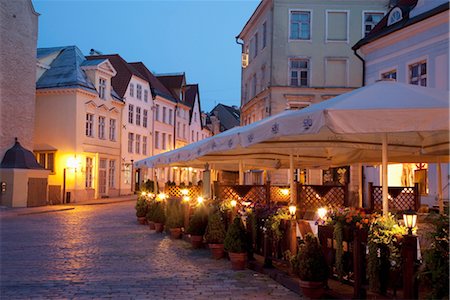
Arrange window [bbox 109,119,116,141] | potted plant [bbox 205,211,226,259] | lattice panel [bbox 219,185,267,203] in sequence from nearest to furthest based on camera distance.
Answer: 1. potted plant [bbox 205,211,226,259]
2. lattice panel [bbox 219,185,267,203]
3. window [bbox 109,119,116,141]

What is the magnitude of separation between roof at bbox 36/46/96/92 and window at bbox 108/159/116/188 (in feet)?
23.7

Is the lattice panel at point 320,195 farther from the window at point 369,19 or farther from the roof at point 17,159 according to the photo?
the window at point 369,19

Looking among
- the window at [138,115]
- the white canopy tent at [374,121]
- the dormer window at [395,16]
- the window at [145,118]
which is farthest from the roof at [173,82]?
the white canopy tent at [374,121]

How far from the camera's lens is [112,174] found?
1718 inches

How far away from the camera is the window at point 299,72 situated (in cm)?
3584

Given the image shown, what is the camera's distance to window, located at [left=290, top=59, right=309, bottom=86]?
35844 millimetres

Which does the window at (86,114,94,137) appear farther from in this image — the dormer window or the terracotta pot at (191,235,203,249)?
the terracotta pot at (191,235,203,249)

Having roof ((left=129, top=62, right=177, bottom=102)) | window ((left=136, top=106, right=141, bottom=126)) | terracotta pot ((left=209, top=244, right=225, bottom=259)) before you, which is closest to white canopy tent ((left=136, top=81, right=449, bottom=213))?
terracotta pot ((left=209, top=244, right=225, bottom=259))

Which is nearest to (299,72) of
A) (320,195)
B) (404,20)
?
(404,20)

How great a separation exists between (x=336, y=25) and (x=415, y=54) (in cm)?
1416

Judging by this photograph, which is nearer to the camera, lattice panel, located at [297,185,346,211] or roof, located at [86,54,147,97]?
lattice panel, located at [297,185,346,211]

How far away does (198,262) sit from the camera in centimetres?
1072

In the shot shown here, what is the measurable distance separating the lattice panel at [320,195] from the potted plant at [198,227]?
2407mm

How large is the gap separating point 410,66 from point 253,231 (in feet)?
51.0
